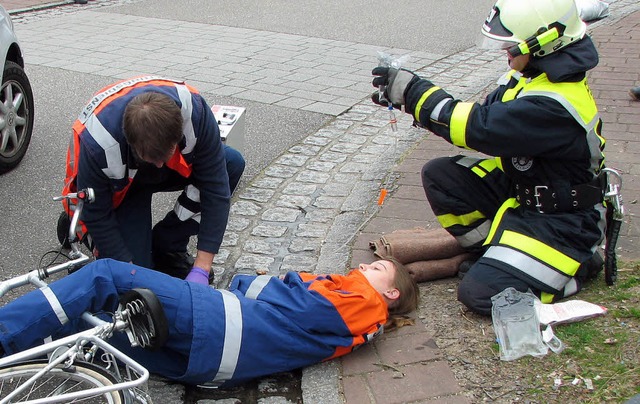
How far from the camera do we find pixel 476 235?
381cm

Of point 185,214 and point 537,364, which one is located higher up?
point 185,214

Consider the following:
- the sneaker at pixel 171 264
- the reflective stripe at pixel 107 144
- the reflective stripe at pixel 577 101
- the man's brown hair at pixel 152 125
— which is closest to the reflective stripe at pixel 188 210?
the sneaker at pixel 171 264

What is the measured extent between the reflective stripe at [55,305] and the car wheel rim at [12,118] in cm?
258

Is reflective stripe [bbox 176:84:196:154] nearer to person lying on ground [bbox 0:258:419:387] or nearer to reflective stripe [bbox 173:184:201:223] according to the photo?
reflective stripe [bbox 173:184:201:223]

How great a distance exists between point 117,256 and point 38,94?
12.5ft

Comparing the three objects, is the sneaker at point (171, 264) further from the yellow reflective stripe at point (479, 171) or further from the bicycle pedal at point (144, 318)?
the yellow reflective stripe at point (479, 171)

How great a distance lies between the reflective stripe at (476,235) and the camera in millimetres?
3811

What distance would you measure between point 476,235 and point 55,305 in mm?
2016

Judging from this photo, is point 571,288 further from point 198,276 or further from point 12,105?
point 12,105

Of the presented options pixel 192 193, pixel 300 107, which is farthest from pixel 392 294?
pixel 300 107

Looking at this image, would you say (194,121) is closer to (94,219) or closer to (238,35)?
(94,219)

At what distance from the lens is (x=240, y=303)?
A: 3064mm

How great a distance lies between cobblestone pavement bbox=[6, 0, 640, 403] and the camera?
4.13 metres

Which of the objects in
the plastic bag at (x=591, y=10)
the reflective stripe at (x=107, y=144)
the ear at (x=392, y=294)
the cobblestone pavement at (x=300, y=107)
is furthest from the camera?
the plastic bag at (x=591, y=10)
